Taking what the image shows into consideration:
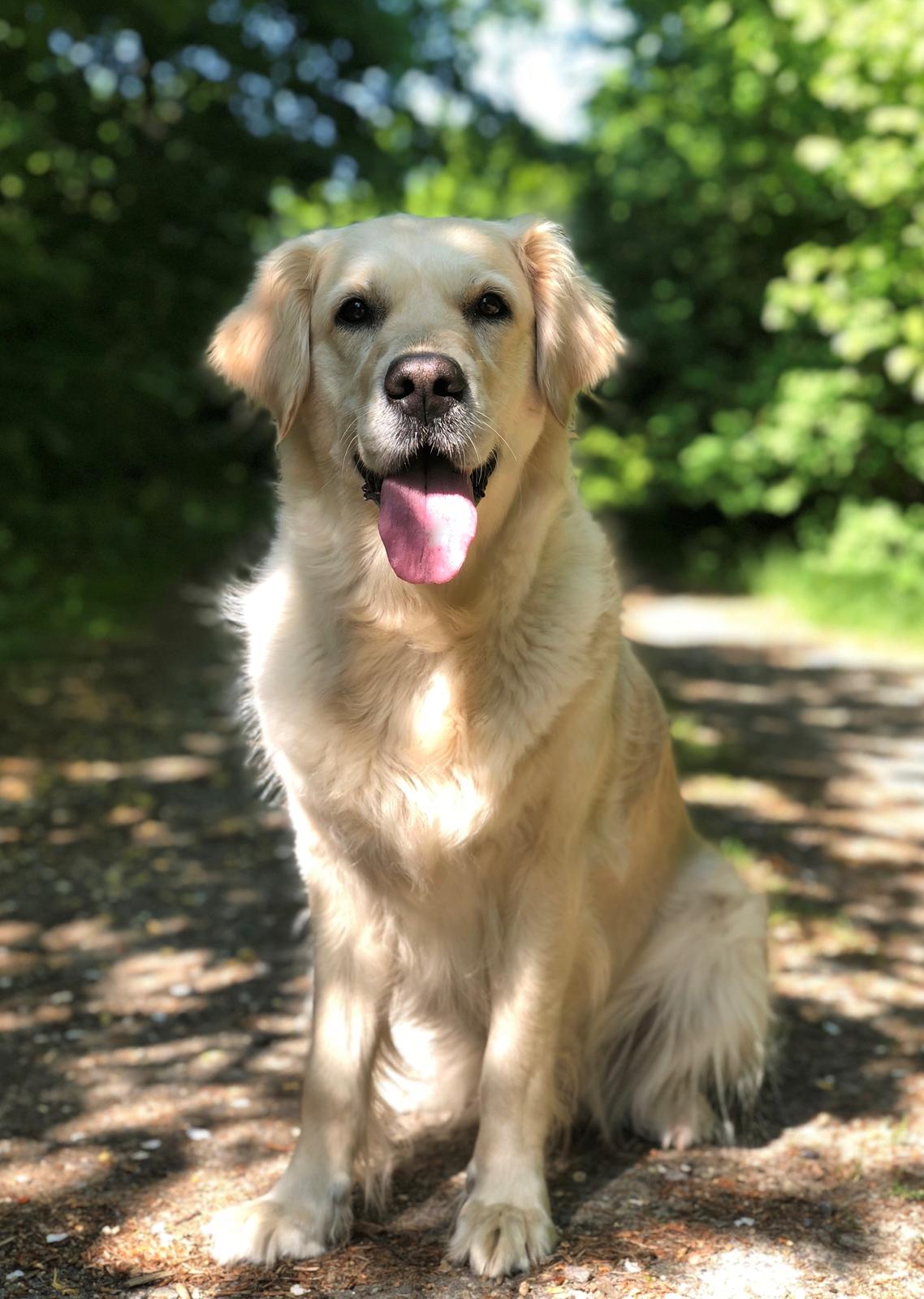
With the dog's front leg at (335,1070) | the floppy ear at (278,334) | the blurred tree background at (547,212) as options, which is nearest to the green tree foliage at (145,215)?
the blurred tree background at (547,212)

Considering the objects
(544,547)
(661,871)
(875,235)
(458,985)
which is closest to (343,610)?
(544,547)

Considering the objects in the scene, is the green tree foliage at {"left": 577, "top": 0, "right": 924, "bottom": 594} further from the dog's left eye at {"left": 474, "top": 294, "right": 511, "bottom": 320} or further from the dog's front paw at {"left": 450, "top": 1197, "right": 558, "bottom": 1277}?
the dog's front paw at {"left": 450, "top": 1197, "right": 558, "bottom": 1277}

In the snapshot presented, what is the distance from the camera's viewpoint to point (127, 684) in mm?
8273

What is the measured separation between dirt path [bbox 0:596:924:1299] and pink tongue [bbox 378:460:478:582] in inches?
52.8

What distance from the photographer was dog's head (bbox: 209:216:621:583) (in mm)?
2529

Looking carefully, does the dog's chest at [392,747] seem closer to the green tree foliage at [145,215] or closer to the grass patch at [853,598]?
the green tree foliage at [145,215]

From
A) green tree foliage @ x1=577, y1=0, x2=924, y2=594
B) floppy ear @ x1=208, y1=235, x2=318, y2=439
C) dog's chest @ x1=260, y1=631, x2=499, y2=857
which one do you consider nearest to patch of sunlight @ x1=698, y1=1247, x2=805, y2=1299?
dog's chest @ x1=260, y1=631, x2=499, y2=857

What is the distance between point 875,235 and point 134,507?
7.99m

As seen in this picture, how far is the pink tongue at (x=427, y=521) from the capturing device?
2496 millimetres

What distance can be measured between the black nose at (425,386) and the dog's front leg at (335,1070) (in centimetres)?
101

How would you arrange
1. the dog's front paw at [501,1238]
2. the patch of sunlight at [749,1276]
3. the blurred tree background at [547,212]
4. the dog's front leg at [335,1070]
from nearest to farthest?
the patch of sunlight at [749,1276] < the dog's front paw at [501,1238] < the dog's front leg at [335,1070] < the blurred tree background at [547,212]

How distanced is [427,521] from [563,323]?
63 cm

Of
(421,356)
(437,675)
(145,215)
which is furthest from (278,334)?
(145,215)

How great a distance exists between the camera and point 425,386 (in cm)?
249
